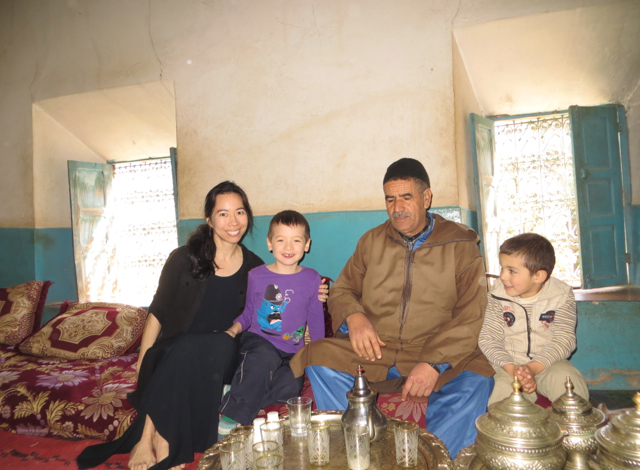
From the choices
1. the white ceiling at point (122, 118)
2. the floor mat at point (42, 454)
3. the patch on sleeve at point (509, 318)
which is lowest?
the floor mat at point (42, 454)

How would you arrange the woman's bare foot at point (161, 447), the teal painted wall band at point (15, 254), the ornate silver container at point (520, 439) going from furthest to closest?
the teal painted wall band at point (15, 254)
the woman's bare foot at point (161, 447)
the ornate silver container at point (520, 439)

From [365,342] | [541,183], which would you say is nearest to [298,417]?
[365,342]

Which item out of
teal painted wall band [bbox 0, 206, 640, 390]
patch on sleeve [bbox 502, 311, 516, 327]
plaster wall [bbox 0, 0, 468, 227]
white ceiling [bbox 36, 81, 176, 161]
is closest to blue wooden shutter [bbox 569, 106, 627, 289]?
teal painted wall band [bbox 0, 206, 640, 390]

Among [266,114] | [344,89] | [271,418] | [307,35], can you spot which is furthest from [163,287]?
[307,35]

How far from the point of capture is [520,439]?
3.43 feet

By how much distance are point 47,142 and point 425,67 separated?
417cm

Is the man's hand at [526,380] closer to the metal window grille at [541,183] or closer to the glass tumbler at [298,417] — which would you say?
the glass tumbler at [298,417]

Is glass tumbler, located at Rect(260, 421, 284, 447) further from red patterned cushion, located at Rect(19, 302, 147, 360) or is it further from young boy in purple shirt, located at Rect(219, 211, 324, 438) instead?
red patterned cushion, located at Rect(19, 302, 147, 360)

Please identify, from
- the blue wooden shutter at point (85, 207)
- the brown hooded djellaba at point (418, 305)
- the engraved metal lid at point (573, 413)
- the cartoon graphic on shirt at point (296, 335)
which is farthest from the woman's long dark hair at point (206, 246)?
the blue wooden shutter at point (85, 207)

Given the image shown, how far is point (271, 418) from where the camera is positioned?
165 cm

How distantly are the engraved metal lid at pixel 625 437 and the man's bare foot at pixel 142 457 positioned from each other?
194cm

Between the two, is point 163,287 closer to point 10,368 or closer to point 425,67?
point 10,368

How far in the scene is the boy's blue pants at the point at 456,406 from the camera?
1.90 m

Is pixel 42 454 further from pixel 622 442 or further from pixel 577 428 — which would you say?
pixel 622 442
